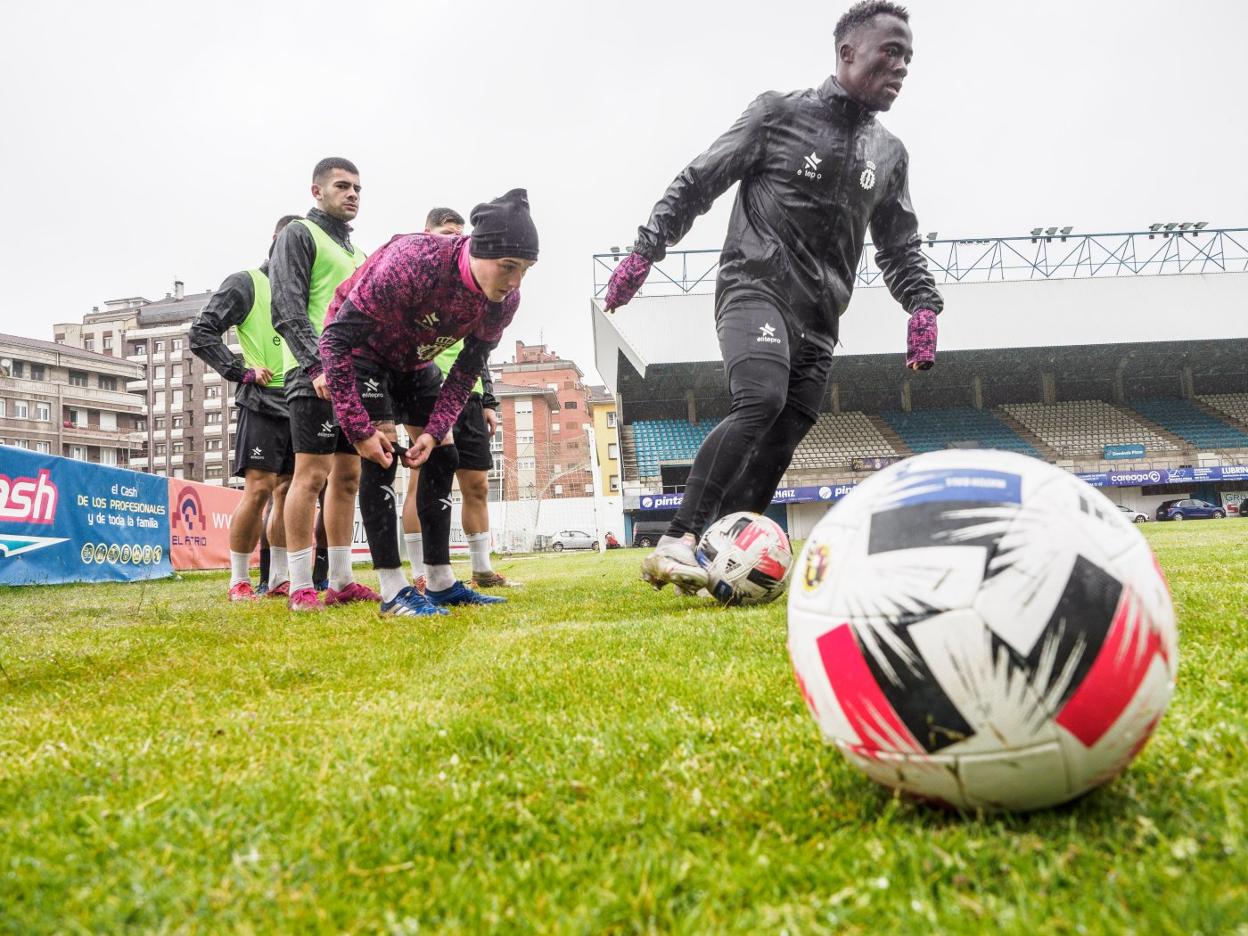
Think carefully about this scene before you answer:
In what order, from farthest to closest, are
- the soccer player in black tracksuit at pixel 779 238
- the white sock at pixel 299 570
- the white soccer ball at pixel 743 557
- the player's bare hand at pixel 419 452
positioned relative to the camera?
the white sock at pixel 299 570 → the player's bare hand at pixel 419 452 → the soccer player in black tracksuit at pixel 779 238 → the white soccer ball at pixel 743 557

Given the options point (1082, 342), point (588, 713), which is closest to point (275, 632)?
point (588, 713)

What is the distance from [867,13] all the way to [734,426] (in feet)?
6.75

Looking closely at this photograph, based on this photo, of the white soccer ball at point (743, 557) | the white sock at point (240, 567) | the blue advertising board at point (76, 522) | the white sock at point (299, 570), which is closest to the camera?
the white soccer ball at point (743, 557)

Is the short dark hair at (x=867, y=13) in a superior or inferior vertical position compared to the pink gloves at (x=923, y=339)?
superior

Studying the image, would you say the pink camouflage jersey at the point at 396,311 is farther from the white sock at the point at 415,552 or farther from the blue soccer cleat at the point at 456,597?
the white sock at the point at 415,552

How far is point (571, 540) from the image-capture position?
3950 cm

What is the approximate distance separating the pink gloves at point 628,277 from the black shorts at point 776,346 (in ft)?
Answer: 1.55

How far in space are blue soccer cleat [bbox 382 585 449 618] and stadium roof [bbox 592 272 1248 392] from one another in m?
26.7

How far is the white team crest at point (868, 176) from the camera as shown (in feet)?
13.8

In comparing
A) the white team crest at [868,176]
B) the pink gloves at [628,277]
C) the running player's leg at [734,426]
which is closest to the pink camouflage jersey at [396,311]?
the pink gloves at [628,277]

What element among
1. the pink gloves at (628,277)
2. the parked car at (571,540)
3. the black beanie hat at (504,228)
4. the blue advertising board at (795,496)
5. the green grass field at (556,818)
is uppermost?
the black beanie hat at (504,228)

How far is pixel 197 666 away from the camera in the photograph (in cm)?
289

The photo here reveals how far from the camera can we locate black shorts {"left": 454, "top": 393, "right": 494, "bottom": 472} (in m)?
6.00

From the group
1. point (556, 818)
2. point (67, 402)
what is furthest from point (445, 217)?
point (67, 402)
